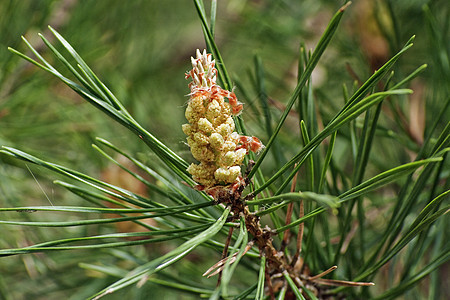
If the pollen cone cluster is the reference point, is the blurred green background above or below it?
above

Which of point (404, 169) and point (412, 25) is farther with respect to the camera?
point (412, 25)

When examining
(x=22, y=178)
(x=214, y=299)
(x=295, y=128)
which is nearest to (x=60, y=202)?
(x=22, y=178)

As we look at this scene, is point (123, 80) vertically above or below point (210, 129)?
above

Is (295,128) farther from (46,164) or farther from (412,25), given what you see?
(46,164)

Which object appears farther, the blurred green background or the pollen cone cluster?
the blurred green background
